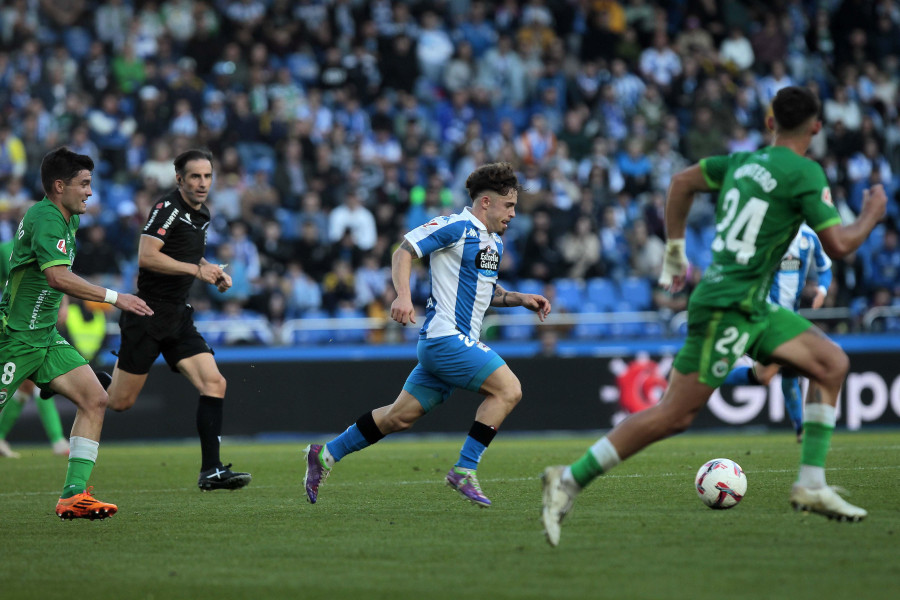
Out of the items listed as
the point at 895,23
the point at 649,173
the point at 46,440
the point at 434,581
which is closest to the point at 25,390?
the point at 46,440

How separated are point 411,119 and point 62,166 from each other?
14364 mm

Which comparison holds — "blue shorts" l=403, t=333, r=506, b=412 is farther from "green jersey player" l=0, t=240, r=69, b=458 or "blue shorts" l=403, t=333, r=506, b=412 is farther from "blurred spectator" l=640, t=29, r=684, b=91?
"blurred spectator" l=640, t=29, r=684, b=91

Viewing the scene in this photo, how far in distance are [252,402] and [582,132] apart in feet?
29.6

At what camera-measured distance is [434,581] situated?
5.25m

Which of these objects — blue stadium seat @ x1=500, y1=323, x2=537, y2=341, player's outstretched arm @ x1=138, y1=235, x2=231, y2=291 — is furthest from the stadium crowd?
player's outstretched arm @ x1=138, y1=235, x2=231, y2=291

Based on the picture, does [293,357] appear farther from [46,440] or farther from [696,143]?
[696,143]

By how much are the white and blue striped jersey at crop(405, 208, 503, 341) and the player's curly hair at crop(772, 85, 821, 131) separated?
2674 mm

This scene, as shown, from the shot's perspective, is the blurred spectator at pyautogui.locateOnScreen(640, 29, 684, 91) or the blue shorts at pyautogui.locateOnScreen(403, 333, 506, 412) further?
the blurred spectator at pyautogui.locateOnScreen(640, 29, 684, 91)

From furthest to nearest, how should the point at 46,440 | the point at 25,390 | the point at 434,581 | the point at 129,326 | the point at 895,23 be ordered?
the point at 895,23, the point at 46,440, the point at 25,390, the point at 129,326, the point at 434,581

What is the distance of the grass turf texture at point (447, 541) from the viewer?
5.10 meters

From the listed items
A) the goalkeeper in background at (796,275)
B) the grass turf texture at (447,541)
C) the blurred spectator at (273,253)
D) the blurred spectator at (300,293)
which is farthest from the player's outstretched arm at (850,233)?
the blurred spectator at (273,253)

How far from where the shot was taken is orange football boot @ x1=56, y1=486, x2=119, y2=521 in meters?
7.79

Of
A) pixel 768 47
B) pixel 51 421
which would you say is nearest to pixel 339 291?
pixel 51 421

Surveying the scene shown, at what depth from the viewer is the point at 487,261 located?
28.1ft
